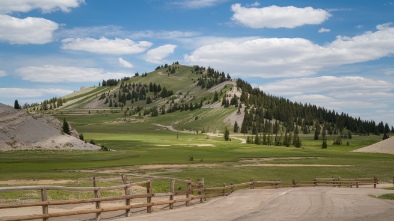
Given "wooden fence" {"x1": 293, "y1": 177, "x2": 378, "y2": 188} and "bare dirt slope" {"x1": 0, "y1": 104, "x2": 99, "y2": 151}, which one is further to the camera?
"bare dirt slope" {"x1": 0, "y1": 104, "x2": 99, "y2": 151}

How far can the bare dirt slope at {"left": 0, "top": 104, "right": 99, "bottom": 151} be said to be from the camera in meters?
90.1

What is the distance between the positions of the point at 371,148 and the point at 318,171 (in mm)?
91445

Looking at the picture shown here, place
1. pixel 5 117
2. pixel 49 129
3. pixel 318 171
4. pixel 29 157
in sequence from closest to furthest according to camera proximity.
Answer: pixel 318 171 → pixel 29 157 → pixel 5 117 → pixel 49 129

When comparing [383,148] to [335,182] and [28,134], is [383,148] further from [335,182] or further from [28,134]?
[28,134]

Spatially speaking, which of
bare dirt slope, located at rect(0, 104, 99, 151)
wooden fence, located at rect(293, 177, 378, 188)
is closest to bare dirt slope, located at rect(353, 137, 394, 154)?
bare dirt slope, located at rect(0, 104, 99, 151)

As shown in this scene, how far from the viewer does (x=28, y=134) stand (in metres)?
95.1

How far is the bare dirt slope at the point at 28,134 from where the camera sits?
90.1 meters

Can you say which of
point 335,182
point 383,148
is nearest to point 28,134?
point 335,182

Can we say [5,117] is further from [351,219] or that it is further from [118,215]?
[351,219]

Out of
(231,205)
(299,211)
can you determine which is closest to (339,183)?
(231,205)

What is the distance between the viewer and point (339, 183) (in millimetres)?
50406

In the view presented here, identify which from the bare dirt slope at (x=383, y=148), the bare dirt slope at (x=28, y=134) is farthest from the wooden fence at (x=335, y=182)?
the bare dirt slope at (x=383, y=148)

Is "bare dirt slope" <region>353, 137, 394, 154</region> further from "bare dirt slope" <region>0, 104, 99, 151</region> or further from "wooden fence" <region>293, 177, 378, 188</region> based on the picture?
"wooden fence" <region>293, 177, 378, 188</region>

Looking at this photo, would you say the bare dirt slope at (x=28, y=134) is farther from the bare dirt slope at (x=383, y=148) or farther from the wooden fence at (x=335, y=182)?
the bare dirt slope at (x=383, y=148)
